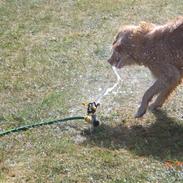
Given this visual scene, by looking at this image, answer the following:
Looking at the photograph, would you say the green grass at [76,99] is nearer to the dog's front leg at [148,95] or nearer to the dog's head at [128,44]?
the dog's front leg at [148,95]

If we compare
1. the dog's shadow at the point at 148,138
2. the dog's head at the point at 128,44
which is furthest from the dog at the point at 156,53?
the dog's shadow at the point at 148,138

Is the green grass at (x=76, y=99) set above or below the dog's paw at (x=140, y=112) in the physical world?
below

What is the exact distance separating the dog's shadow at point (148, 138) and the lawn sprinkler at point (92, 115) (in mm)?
94

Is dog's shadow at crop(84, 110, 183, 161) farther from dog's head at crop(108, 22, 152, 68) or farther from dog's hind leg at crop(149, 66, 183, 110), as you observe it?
dog's head at crop(108, 22, 152, 68)

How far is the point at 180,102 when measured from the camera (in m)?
8.03

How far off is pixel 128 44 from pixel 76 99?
110 cm

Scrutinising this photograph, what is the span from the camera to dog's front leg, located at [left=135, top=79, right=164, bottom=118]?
7.63 meters

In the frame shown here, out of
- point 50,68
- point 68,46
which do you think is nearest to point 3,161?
point 50,68

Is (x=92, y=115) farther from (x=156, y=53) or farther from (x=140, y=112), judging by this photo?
(x=156, y=53)

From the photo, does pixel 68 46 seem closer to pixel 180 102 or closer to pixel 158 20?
pixel 158 20

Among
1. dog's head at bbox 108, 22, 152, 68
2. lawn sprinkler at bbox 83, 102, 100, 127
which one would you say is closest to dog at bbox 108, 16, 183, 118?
dog's head at bbox 108, 22, 152, 68

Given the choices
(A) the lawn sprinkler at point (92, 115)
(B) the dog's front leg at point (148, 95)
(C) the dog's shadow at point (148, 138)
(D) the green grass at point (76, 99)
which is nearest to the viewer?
(D) the green grass at point (76, 99)

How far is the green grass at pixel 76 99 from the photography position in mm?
6539

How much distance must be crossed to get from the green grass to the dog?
343mm
